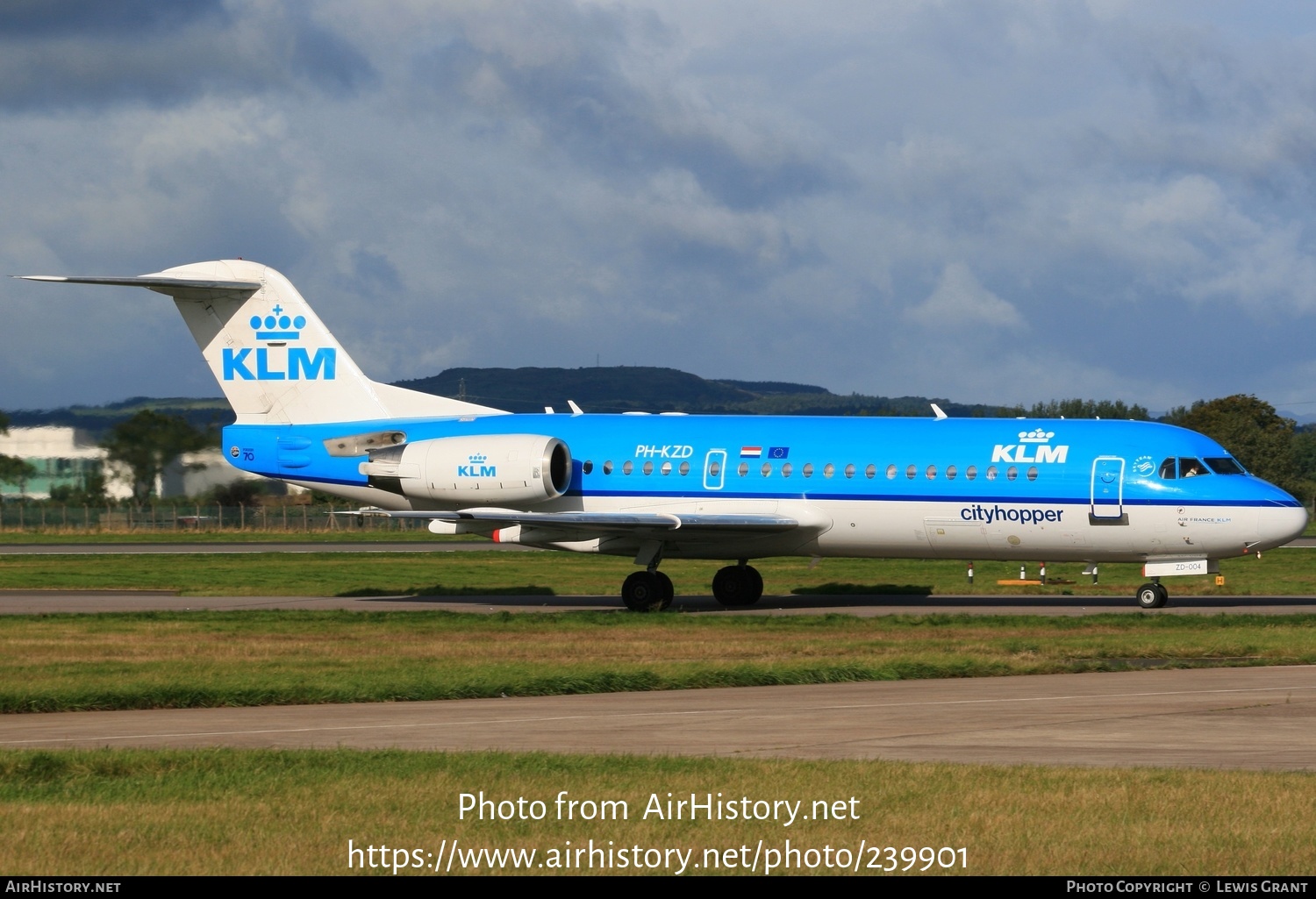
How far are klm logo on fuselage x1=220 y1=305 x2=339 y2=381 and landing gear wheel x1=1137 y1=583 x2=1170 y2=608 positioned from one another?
17936 millimetres

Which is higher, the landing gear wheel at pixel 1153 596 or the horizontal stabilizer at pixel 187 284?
the horizontal stabilizer at pixel 187 284

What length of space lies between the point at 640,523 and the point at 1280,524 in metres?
12.0

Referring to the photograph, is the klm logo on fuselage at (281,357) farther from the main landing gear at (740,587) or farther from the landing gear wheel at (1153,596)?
the landing gear wheel at (1153,596)

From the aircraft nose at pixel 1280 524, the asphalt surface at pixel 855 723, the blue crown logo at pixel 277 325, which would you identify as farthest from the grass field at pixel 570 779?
the blue crown logo at pixel 277 325

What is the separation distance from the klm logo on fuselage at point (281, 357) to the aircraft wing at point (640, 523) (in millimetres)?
4672

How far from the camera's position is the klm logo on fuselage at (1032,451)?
30828mm

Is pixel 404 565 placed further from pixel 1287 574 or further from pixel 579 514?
pixel 1287 574

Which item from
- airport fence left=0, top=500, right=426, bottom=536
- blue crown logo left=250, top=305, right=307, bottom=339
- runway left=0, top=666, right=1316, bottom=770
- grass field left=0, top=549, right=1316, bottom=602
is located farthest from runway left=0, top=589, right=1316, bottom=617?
airport fence left=0, top=500, right=426, bottom=536

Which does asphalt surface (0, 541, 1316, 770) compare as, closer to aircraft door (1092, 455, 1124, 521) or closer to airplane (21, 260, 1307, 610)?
aircraft door (1092, 455, 1124, 521)

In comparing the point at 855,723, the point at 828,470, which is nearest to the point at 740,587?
the point at 828,470

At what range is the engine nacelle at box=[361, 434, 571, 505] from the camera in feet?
108

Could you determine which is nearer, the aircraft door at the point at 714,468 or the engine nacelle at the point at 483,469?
the aircraft door at the point at 714,468

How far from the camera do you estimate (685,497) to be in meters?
33.0

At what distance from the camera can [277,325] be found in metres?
36.1
